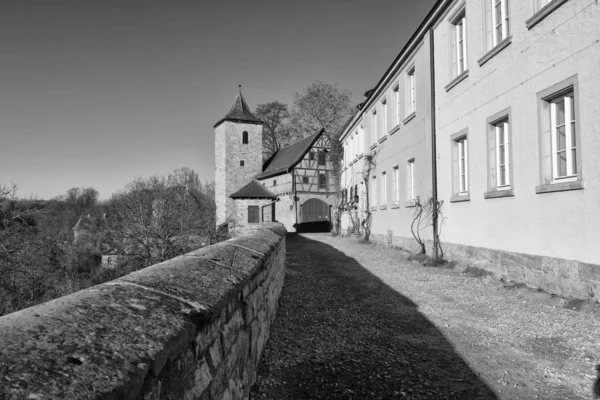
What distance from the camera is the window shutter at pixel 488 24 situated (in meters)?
8.36

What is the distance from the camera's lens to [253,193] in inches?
1433

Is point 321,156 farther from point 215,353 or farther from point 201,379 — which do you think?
point 201,379

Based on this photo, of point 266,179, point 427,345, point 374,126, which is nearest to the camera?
point 427,345

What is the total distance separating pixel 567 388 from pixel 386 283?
14.7 ft

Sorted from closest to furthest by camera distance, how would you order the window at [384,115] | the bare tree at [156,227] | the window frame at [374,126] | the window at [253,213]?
the window at [384,115]
the window frame at [374,126]
the bare tree at [156,227]
the window at [253,213]

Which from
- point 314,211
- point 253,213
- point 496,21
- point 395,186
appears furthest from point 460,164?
point 253,213

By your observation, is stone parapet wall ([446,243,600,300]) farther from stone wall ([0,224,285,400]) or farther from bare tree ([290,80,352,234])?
bare tree ([290,80,352,234])

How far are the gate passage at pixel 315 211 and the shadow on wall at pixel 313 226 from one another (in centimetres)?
32

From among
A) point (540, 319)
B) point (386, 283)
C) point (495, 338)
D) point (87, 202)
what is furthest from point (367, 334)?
point (87, 202)

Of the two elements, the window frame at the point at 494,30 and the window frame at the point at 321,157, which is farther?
the window frame at the point at 321,157

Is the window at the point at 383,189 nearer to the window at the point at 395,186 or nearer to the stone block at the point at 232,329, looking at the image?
the window at the point at 395,186

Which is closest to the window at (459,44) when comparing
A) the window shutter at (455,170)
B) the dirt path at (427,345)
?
the window shutter at (455,170)

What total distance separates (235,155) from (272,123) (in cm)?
871

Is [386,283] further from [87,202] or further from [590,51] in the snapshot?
[87,202]
